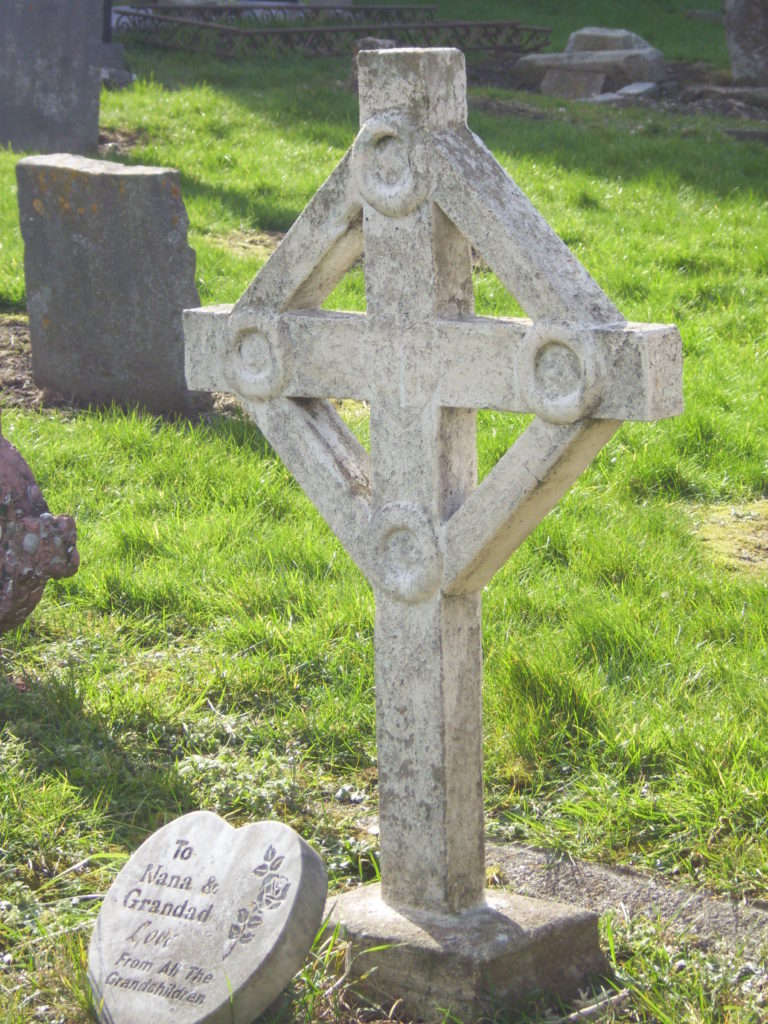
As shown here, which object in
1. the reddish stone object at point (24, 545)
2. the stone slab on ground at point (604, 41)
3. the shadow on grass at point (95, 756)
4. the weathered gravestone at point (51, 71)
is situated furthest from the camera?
the stone slab on ground at point (604, 41)

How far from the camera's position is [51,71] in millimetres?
9812

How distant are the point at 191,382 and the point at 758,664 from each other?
1.73 m

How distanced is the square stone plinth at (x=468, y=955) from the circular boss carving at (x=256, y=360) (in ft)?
3.38

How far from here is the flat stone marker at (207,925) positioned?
238 centimetres

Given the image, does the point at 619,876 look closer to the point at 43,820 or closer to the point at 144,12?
the point at 43,820

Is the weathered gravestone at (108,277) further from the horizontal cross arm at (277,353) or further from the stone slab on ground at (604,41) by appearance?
the stone slab on ground at (604,41)

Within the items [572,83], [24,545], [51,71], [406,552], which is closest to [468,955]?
[406,552]

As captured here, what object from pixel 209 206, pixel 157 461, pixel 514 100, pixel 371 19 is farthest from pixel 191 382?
pixel 371 19

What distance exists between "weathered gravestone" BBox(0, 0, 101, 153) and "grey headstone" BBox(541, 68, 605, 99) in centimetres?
579

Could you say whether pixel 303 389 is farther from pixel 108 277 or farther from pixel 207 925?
pixel 108 277

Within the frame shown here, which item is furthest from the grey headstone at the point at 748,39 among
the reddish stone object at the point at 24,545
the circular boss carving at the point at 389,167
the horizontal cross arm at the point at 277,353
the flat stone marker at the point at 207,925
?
the flat stone marker at the point at 207,925

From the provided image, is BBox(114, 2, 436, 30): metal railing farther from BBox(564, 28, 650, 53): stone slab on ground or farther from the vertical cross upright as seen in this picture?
the vertical cross upright

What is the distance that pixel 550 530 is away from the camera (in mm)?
4594

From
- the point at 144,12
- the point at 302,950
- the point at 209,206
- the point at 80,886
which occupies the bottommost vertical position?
the point at 80,886
